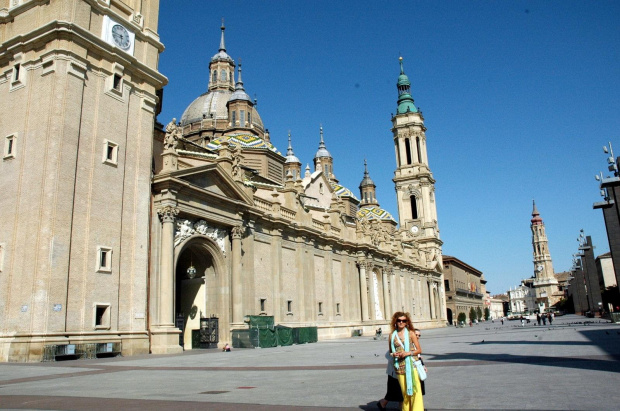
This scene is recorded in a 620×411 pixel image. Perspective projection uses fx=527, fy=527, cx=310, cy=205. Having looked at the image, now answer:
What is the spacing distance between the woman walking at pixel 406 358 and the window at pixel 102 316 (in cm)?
1990

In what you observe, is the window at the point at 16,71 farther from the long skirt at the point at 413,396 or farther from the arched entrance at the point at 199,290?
the long skirt at the point at 413,396

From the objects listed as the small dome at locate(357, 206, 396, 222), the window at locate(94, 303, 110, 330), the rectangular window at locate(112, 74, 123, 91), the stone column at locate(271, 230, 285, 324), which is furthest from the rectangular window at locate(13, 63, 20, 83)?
the small dome at locate(357, 206, 396, 222)

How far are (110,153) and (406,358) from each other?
22954 millimetres

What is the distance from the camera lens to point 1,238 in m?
24.3

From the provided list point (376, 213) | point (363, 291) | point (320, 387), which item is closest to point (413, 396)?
point (320, 387)

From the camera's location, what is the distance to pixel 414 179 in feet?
303

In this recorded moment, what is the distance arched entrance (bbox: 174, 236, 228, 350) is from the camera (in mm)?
32281

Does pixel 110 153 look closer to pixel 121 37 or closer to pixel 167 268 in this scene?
pixel 121 37

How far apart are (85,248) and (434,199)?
253 ft

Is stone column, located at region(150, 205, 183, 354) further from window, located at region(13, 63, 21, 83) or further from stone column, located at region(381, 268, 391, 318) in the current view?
stone column, located at region(381, 268, 391, 318)

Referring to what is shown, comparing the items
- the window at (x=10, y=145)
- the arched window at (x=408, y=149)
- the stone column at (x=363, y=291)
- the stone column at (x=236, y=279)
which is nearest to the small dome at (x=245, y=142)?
the stone column at (x=363, y=291)

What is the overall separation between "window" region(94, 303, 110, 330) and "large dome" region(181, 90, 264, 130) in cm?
4814

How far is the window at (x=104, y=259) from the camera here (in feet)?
80.7

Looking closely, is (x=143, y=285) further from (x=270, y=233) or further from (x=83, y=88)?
(x=270, y=233)
